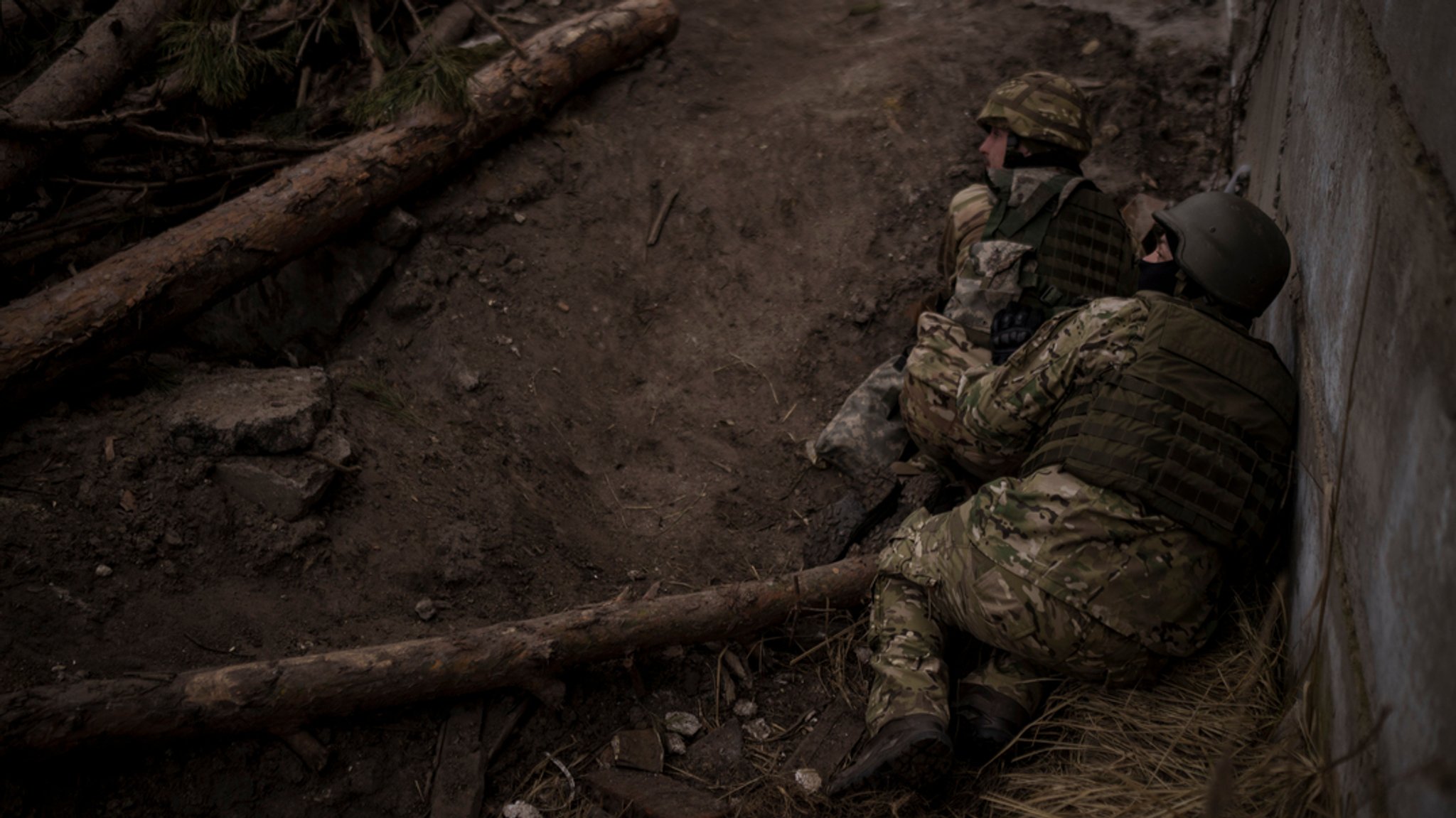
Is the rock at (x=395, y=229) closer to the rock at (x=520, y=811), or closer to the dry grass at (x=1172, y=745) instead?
the rock at (x=520, y=811)

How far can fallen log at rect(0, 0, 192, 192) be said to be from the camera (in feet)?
12.2

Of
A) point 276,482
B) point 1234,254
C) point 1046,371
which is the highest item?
point 1234,254

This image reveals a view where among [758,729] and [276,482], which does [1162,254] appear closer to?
[758,729]

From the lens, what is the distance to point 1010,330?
10.4 ft

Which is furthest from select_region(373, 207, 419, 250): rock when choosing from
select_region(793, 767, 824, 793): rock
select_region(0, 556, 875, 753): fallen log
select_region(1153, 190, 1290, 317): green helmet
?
select_region(1153, 190, 1290, 317): green helmet

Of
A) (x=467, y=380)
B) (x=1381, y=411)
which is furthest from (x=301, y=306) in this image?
(x=1381, y=411)

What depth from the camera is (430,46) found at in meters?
4.38

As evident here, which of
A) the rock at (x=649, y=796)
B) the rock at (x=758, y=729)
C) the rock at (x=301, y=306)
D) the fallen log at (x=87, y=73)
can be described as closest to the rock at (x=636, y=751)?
the rock at (x=649, y=796)

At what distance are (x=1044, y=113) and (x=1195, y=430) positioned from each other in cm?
193

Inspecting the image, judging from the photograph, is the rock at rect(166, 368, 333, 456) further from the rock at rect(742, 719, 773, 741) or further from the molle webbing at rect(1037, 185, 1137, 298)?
the molle webbing at rect(1037, 185, 1137, 298)

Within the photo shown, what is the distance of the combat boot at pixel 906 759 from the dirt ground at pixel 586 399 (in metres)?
0.42

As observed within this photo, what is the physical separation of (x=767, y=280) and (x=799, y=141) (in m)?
0.92

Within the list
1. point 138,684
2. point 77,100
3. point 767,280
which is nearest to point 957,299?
point 767,280

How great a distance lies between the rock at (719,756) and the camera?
273 cm
